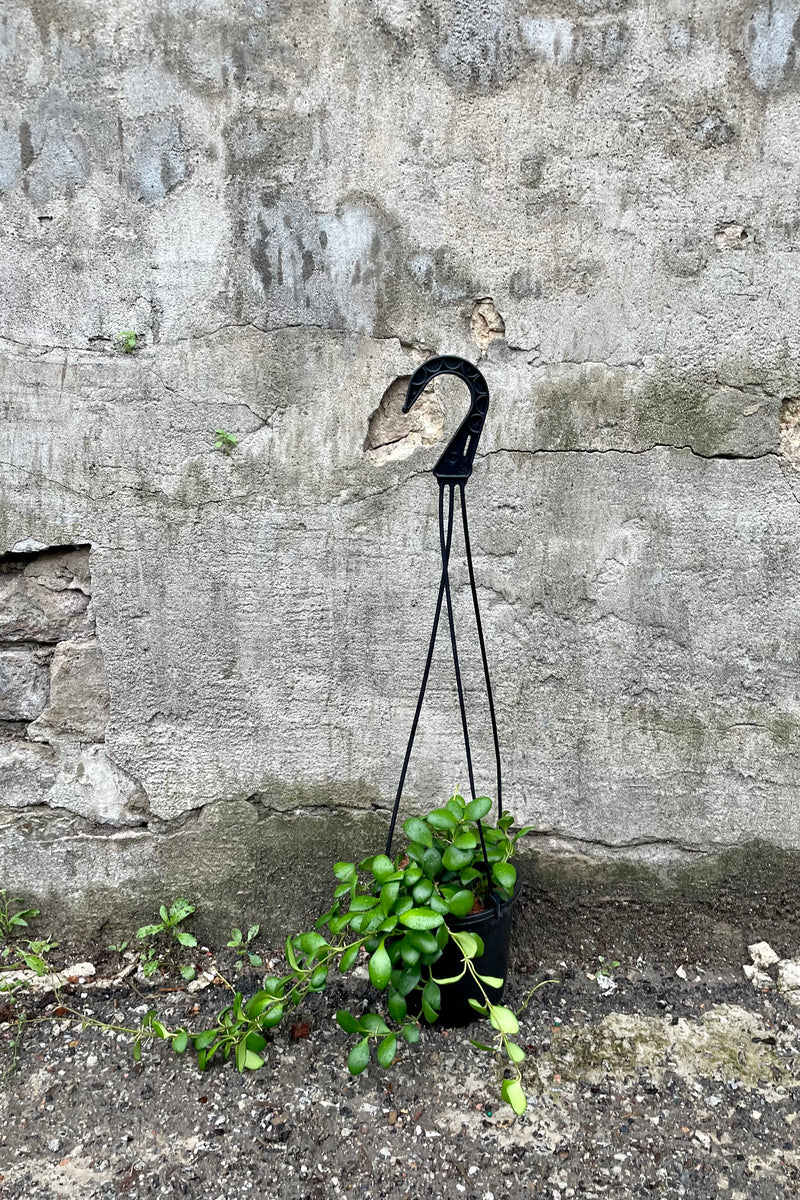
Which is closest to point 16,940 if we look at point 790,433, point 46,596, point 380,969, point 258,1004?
point 258,1004

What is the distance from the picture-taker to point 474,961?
5.94 feet

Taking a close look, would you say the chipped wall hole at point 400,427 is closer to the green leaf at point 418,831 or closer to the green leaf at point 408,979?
the green leaf at point 418,831

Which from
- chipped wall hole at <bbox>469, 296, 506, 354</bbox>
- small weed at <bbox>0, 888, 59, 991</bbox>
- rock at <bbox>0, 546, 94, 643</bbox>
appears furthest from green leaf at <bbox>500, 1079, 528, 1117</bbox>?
chipped wall hole at <bbox>469, 296, 506, 354</bbox>

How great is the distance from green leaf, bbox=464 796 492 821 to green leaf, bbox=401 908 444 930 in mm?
235

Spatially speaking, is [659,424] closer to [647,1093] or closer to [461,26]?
[461,26]

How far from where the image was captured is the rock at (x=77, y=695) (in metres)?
2.06

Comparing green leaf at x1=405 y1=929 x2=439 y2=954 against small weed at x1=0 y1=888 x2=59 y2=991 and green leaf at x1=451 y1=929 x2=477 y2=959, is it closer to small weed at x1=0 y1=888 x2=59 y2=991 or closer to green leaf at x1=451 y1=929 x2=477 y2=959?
green leaf at x1=451 y1=929 x2=477 y2=959

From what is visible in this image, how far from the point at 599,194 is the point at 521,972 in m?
2.00

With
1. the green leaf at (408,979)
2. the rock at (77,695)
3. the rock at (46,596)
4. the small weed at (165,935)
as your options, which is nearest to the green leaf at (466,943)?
the green leaf at (408,979)

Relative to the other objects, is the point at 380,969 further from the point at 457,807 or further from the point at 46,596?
the point at 46,596

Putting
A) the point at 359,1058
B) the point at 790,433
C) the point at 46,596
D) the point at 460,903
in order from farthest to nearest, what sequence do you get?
the point at 46,596
the point at 790,433
the point at 460,903
the point at 359,1058

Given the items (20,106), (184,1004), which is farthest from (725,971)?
(20,106)

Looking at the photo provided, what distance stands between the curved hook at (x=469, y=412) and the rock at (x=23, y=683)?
1229 millimetres

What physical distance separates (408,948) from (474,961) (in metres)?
0.26
